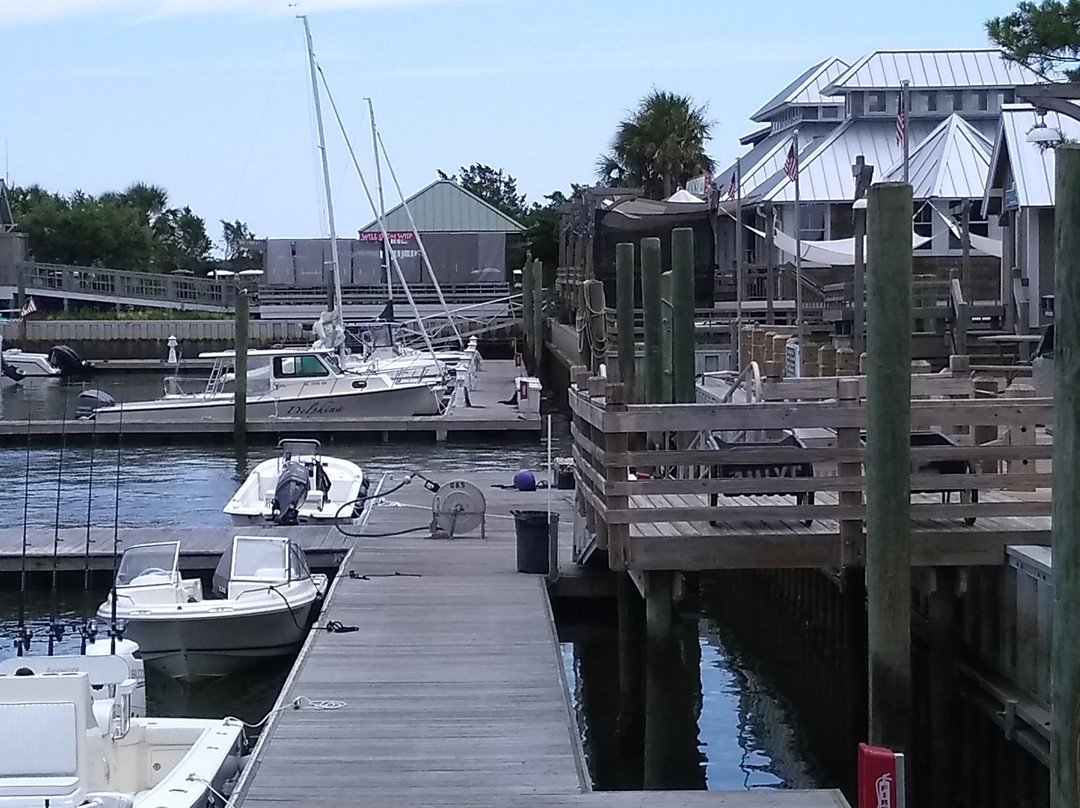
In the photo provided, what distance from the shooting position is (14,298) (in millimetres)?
74188

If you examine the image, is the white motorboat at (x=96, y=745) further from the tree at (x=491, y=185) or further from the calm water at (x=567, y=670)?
the tree at (x=491, y=185)

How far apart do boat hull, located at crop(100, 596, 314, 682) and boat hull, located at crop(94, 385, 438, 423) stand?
1999 cm

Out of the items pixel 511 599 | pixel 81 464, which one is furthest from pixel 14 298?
pixel 511 599

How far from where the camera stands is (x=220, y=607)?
14305 millimetres

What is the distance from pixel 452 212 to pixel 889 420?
7339 cm

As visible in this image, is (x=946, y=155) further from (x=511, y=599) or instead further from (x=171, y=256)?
(x=171, y=256)

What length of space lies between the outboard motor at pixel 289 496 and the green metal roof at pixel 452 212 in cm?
6159

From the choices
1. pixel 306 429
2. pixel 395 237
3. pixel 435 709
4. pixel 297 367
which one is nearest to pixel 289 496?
pixel 435 709

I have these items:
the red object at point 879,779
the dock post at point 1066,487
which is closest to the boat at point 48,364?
the red object at point 879,779

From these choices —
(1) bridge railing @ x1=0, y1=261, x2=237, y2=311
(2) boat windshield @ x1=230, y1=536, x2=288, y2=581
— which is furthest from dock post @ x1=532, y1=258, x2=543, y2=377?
(2) boat windshield @ x1=230, y1=536, x2=288, y2=581

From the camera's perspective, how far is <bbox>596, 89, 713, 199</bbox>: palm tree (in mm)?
64312

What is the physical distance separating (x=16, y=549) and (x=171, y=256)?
3363 inches

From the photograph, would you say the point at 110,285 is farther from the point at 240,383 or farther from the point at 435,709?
the point at 435,709

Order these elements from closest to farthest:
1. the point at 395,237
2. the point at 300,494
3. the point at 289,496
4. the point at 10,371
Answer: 1. the point at 289,496
2. the point at 300,494
3. the point at 10,371
4. the point at 395,237
